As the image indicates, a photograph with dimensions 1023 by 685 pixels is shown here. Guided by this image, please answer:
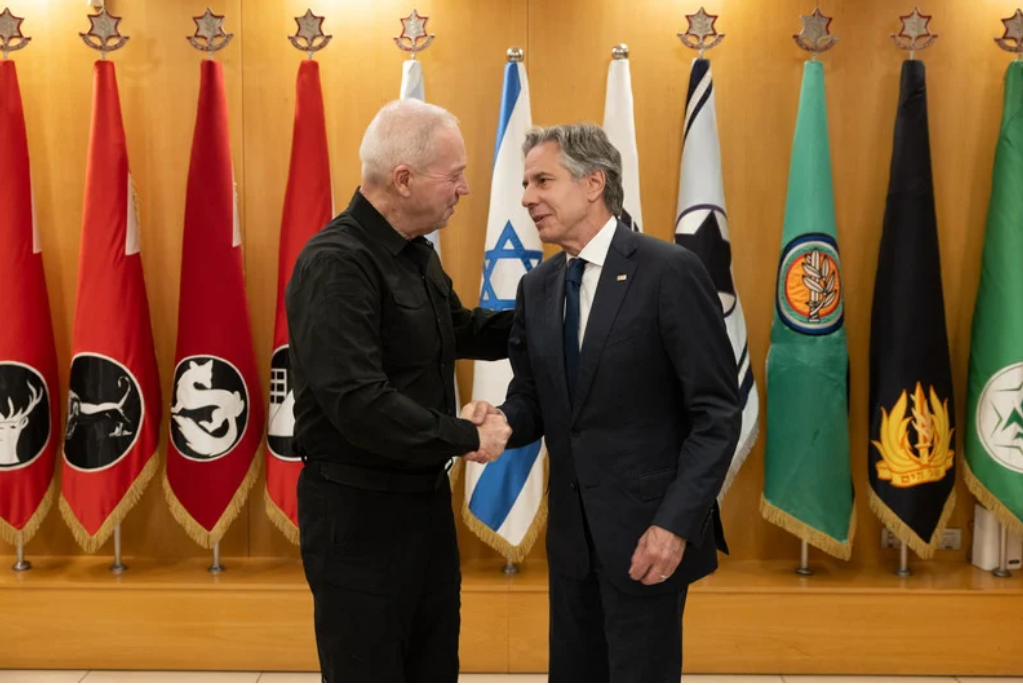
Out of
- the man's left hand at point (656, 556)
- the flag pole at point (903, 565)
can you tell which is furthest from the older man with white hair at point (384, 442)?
the flag pole at point (903, 565)

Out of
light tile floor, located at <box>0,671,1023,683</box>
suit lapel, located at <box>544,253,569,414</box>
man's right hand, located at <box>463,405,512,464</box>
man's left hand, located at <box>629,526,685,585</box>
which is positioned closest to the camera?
man's left hand, located at <box>629,526,685,585</box>

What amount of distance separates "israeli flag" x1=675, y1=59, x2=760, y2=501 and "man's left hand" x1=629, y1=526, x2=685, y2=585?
172cm

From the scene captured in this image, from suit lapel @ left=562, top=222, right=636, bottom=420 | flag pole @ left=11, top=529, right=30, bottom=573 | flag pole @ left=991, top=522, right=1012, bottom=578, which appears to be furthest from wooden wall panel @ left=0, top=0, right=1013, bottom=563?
suit lapel @ left=562, top=222, right=636, bottom=420

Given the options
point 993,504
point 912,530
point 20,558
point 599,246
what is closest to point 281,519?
point 20,558

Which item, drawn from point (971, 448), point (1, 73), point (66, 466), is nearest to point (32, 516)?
point (66, 466)

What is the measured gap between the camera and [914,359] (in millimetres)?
3723

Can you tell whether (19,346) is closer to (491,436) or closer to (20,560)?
(20,560)

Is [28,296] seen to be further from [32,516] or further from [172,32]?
[172,32]

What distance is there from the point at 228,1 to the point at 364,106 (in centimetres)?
65

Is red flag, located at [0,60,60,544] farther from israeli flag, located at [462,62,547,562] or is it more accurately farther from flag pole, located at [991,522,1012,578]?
flag pole, located at [991,522,1012,578]

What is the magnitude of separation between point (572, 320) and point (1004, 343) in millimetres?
2184

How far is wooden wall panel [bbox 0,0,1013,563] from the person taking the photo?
3.94 meters

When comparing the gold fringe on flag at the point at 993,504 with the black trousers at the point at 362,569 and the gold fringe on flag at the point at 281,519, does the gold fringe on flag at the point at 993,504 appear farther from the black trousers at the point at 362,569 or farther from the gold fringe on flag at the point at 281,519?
the gold fringe on flag at the point at 281,519

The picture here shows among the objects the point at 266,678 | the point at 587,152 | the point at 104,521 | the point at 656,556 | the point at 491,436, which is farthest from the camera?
the point at 104,521
